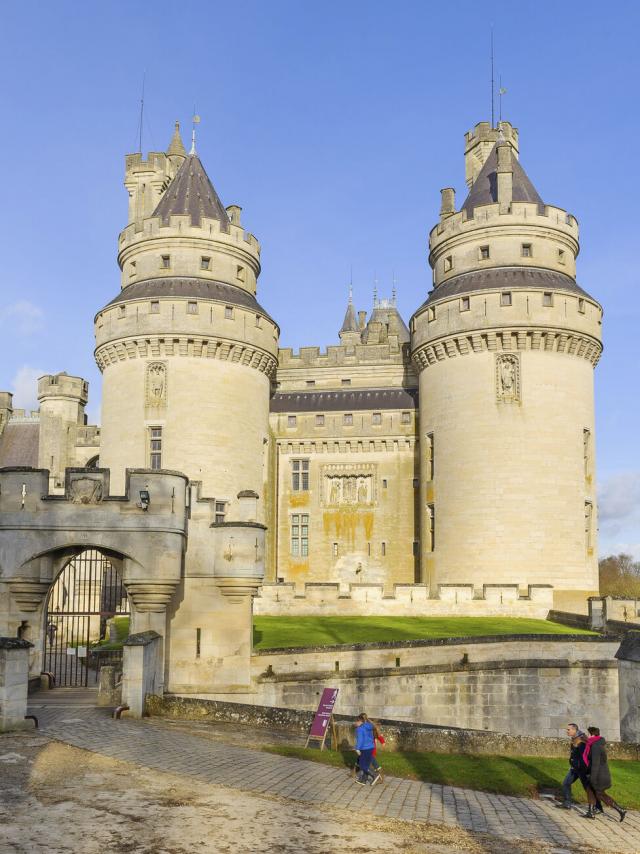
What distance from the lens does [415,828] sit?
9.94 m

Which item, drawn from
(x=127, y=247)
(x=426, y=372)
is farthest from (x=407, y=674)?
(x=127, y=247)

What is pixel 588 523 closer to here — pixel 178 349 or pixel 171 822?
pixel 178 349

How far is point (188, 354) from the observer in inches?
1523

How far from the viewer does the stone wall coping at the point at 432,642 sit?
22.8m

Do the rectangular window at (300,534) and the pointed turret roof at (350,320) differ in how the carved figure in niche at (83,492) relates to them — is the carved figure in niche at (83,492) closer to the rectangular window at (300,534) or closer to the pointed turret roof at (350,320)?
the rectangular window at (300,534)

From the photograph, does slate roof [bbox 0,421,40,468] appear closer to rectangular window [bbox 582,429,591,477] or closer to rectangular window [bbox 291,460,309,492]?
rectangular window [bbox 291,460,309,492]

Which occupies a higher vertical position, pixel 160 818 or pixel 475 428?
pixel 475 428

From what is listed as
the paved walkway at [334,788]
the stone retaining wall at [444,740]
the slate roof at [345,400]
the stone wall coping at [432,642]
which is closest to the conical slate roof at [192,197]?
the slate roof at [345,400]

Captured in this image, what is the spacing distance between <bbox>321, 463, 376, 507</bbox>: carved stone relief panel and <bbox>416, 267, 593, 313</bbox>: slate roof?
9.08m

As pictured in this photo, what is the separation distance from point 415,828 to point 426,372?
102ft

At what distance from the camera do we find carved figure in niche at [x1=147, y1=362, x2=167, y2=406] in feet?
126

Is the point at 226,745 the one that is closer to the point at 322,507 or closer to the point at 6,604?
the point at 6,604

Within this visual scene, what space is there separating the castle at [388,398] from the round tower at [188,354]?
88mm

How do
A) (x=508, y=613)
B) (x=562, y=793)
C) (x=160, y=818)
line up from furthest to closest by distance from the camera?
(x=508, y=613), (x=562, y=793), (x=160, y=818)
